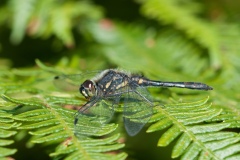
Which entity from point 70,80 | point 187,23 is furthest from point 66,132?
point 187,23

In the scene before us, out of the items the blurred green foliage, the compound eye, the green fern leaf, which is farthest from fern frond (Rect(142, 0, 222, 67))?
the green fern leaf

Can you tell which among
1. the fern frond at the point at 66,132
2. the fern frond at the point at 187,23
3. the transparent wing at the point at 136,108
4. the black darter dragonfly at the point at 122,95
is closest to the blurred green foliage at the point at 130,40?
the fern frond at the point at 187,23

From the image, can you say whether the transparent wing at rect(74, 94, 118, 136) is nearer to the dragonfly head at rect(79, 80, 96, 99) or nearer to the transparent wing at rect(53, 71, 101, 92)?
the dragonfly head at rect(79, 80, 96, 99)

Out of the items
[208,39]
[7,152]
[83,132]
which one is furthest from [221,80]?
[7,152]

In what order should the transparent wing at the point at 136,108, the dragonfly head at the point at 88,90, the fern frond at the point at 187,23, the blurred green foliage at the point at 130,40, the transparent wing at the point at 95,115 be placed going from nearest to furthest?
1. the transparent wing at the point at 95,115
2. the transparent wing at the point at 136,108
3. the dragonfly head at the point at 88,90
4. the blurred green foliage at the point at 130,40
5. the fern frond at the point at 187,23

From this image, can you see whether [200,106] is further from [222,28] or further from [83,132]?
[222,28]

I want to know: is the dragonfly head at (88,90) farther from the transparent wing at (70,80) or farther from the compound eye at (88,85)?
the transparent wing at (70,80)
